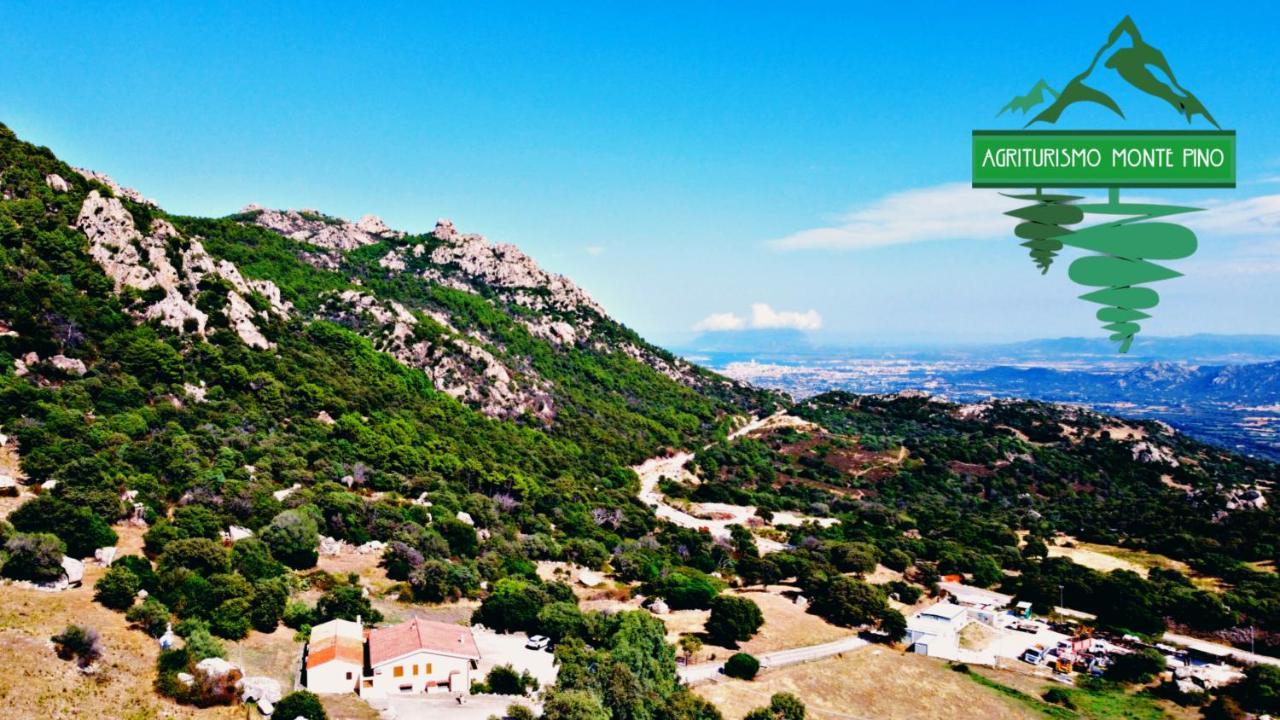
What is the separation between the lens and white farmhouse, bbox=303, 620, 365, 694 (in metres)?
32.3

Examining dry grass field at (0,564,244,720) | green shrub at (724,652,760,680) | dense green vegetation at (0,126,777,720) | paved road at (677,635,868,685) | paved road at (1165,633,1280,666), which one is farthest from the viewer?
paved road at (1165,633,1280,666)

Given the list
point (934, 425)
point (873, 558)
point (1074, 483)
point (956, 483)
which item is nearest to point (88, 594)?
point (873, 558)

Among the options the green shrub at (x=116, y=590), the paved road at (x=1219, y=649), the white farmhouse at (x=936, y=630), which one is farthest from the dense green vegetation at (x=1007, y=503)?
the green shrub at (x=116, y=590)

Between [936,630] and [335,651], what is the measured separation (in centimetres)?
3639

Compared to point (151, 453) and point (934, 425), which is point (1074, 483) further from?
point (151, 453)

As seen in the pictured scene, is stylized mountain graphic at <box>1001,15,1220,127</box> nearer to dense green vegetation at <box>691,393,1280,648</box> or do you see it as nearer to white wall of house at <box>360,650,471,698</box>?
white wall of house at <box>360,650,471,698</box>

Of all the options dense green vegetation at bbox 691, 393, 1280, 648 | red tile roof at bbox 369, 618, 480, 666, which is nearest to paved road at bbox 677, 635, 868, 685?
dense green vegetation at bbox 691, 393, 1280, 648

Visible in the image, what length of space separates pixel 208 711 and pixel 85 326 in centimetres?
4496

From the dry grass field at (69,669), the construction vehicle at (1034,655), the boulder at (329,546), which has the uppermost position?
the dry grass field at (69,669)

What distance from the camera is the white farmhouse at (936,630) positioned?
151ft

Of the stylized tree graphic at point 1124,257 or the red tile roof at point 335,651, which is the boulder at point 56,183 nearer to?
the red tile roof at point 335,651

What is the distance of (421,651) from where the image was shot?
34125 millimetres

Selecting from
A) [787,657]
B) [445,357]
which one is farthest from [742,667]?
[445,357]

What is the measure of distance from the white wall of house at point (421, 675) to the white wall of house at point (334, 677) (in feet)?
2.47
